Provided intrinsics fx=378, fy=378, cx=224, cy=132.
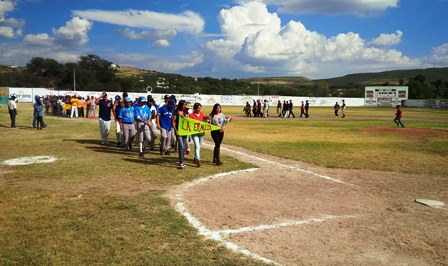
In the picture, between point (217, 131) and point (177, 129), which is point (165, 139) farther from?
point (217, 131)

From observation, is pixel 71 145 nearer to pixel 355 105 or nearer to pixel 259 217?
pixel 259 217

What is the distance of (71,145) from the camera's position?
1590cm

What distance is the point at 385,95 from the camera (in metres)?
86.8

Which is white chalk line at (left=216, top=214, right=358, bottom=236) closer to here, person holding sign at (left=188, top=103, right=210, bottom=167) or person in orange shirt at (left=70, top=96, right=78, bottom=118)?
person holding sign at (left=188, top=103, right=210, bottom=167)

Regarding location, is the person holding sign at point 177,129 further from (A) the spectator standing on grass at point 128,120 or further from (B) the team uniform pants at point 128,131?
(B) the team uniform pants at point 128,131

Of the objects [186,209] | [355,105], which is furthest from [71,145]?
[355,105]

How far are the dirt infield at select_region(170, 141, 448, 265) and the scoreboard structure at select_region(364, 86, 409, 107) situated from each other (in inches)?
3224

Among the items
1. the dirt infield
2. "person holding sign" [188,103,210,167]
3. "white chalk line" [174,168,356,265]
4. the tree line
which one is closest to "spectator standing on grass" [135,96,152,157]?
"person holding sign" [188,103,210,167]

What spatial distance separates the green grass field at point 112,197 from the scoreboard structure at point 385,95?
244 feet

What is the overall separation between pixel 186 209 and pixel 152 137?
7920 millimetres

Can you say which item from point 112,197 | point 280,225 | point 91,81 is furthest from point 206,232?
point 91,81

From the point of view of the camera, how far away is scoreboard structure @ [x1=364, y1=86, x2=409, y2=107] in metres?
85.6

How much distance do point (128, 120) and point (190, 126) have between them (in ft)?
12.2

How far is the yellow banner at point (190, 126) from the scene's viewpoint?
37.2 feet
